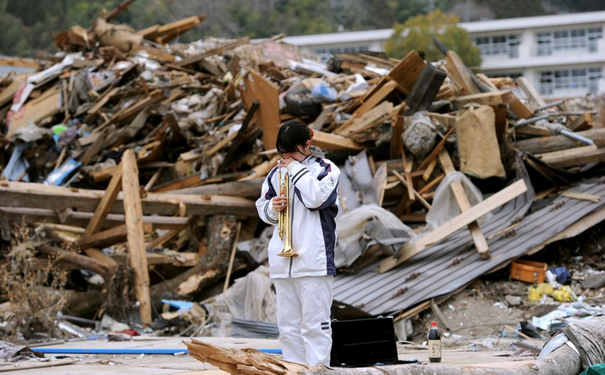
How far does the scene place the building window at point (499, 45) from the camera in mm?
53691

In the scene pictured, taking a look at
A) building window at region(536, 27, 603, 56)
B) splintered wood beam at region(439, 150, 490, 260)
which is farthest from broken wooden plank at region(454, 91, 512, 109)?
building window at region(536, 27, 603, 56)

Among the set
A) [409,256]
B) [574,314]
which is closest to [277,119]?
[409,256]

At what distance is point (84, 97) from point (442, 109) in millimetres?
7794

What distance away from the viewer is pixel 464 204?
1002cm

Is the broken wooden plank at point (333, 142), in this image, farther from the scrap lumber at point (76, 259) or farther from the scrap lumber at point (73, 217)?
the scrap lumber at point (76, 259)

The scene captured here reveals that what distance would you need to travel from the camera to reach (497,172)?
10.6 meters

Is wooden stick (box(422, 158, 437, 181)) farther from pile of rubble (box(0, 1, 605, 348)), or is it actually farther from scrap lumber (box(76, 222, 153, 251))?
scrap lumber (box(76, 222, 153, 251))

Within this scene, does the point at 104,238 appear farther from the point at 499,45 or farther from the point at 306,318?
the point at 499,45

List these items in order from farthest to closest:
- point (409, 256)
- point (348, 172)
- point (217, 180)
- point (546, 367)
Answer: point (217, 180)
point (348, 172)
point (409, 256)
point (546, 367)

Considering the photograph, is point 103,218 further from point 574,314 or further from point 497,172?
point 574,314

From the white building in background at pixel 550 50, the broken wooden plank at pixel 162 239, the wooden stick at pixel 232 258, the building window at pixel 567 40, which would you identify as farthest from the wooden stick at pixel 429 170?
the building window at pixel 567 40

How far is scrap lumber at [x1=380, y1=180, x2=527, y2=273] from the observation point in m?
9.45

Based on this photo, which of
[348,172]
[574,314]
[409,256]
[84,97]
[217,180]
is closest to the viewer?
[574,314]

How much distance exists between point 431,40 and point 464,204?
41388 millimetres
